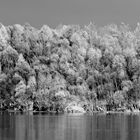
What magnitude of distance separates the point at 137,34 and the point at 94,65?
97.6 feet

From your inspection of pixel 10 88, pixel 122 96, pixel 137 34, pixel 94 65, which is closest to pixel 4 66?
pixel 10 88

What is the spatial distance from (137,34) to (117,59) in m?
26.2

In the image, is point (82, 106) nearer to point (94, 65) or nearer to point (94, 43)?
point (94, 65)

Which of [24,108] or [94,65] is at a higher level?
[94,65]

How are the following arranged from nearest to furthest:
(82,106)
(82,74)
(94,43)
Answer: (82,106) < (82,74) < (94,43)

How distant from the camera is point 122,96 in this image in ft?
483

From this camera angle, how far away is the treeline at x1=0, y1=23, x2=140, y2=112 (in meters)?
145

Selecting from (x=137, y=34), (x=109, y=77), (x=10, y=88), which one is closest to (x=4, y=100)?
(x=10, y=88)

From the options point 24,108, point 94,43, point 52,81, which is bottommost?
point 24,108

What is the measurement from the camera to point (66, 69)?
153125 millimetres

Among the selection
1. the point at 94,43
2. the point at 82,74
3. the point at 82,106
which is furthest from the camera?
the point at 94,43

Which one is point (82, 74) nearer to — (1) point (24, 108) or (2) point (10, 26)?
(1) point (24, 108)

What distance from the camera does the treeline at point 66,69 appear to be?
145488 mm

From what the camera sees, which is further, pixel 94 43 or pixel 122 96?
pixel 94 43
